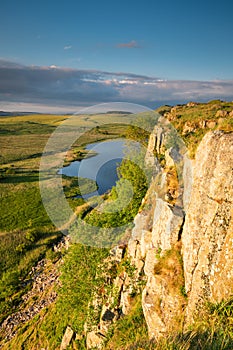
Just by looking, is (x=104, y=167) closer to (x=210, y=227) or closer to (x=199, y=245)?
(x=199, y=245)

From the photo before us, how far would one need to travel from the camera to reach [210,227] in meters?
9.42

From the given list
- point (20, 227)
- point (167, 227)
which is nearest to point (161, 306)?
point (167, 227)

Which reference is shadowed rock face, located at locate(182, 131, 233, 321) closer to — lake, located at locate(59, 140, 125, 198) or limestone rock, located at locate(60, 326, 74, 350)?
limestone rock, located at locate(60, 326, 74, 350)

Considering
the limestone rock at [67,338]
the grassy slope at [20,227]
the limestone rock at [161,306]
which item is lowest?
the grassy slope at [20,227]

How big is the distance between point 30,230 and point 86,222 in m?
30.4

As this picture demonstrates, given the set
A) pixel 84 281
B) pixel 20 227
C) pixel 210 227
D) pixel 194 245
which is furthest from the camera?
pixel 20 227

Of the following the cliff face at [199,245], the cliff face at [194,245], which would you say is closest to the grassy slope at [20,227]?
the cliff face at [194,245]

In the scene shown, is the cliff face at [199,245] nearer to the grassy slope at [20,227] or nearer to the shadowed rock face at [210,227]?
the shadowed rock face at [210,227]

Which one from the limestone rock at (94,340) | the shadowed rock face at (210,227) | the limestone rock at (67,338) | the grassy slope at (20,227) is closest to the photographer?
the shadowed rock face at (210,227)

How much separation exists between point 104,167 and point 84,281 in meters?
50.6

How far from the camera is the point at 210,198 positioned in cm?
980

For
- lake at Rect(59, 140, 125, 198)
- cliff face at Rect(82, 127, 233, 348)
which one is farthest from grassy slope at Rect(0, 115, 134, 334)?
cliff face at Rect(82, 127, 233, 348)

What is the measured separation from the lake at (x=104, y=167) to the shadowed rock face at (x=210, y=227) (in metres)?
33.0

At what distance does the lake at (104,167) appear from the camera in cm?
5746
